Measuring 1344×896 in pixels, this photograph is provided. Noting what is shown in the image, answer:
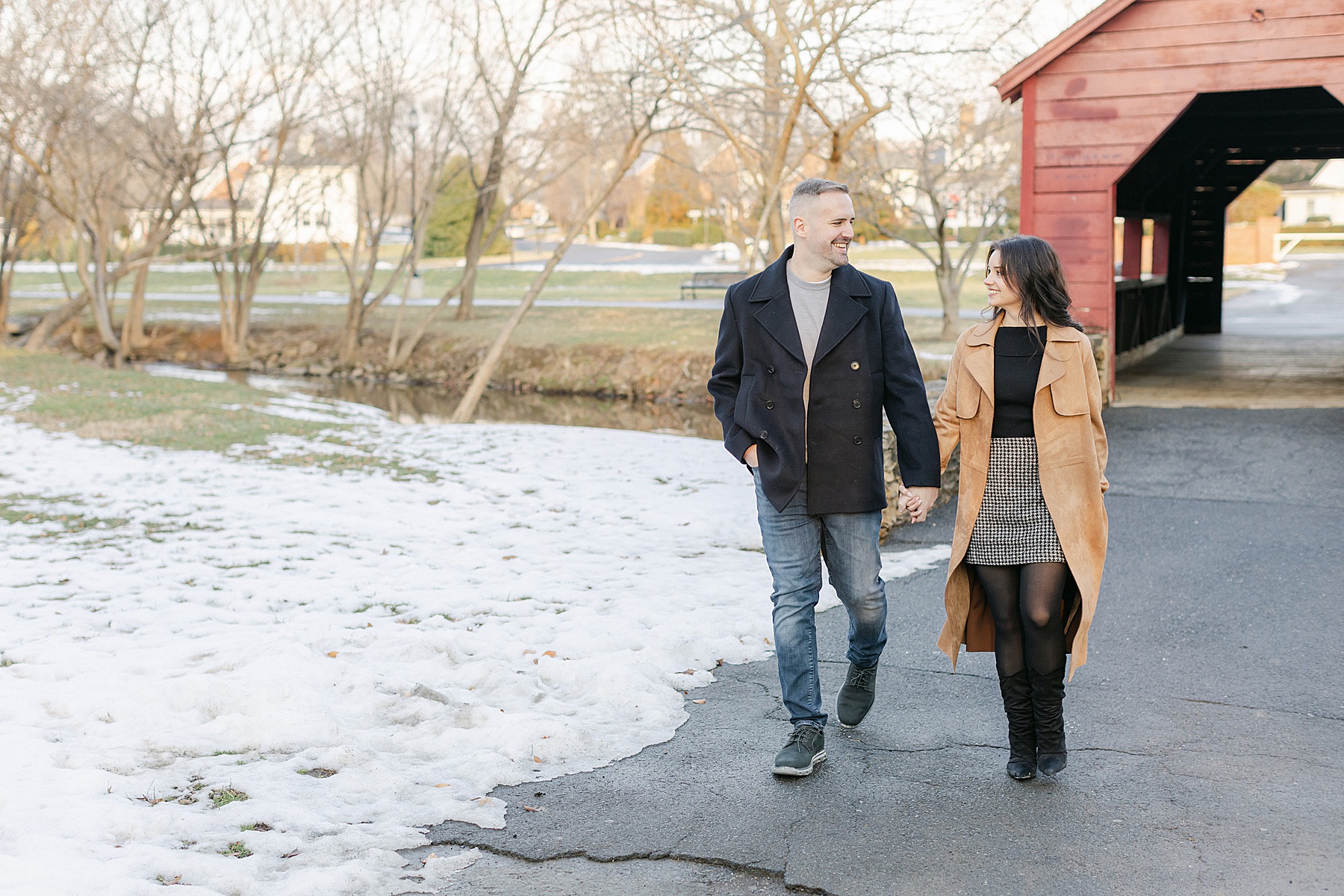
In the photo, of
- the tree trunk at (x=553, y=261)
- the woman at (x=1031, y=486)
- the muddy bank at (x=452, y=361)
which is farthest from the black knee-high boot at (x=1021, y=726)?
the muddy bank at (x=452, y=361)

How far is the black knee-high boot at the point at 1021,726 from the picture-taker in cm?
390

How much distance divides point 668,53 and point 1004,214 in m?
13.3

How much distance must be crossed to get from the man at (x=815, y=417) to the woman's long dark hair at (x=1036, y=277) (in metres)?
0.39

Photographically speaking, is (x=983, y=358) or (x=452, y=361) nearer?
(x=983, y=358)

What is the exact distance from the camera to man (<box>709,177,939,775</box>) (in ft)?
13.0

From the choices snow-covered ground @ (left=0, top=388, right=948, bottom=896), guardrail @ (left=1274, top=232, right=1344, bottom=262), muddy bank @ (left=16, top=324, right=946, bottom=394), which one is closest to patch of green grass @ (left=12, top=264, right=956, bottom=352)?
muddy bank @ (left=16, top=324, right=946, bottom=394)

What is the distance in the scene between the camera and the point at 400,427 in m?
13.7

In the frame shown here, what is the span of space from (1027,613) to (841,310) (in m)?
1.16

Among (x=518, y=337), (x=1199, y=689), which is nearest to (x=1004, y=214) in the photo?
(x=518, y=337)

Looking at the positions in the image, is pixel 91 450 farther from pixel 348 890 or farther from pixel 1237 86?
pixel 1237 86

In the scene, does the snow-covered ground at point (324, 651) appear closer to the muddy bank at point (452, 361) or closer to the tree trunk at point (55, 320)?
the muddy bank at point (452, 361)

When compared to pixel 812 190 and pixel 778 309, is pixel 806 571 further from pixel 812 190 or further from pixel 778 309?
pixel 812 190

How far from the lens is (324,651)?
532 centimetres

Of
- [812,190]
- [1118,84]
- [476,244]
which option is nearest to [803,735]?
[812,190]
